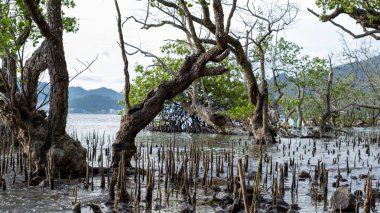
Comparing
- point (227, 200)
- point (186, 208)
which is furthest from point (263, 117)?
point (186, 208)

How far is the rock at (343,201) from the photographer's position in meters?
7.23

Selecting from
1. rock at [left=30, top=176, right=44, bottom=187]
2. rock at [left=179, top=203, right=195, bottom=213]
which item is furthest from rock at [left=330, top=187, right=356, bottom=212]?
rock at [left=30, top=176, right=44, bottom=187]

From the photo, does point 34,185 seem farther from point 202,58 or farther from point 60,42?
point 202,58

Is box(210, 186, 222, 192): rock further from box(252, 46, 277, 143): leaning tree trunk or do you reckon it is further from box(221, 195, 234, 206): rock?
box(252, 46, 277, 143): leaning tree trunk

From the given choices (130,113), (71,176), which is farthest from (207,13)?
(71,176)

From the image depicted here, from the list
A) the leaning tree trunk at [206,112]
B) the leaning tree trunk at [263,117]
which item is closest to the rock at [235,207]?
the leaning tree trunk at [263,117]

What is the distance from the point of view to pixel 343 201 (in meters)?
7.30

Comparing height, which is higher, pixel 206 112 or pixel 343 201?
pixel 206 112

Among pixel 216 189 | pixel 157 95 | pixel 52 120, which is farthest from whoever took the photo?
pixel 157 95

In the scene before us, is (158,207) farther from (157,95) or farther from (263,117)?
(263,117)

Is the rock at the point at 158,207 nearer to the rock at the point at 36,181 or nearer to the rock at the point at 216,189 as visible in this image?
the rock at the point at 216,189

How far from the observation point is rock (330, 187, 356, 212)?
7230 millimetres

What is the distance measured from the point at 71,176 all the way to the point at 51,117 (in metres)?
1.48

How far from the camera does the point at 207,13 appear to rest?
14.5m
